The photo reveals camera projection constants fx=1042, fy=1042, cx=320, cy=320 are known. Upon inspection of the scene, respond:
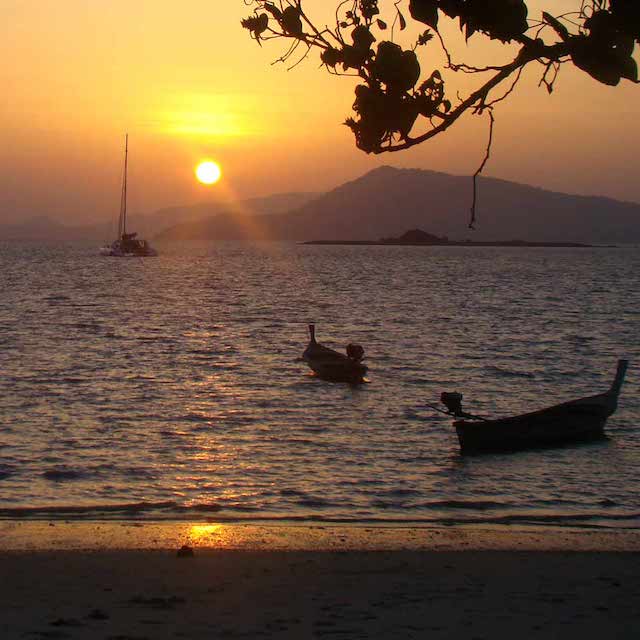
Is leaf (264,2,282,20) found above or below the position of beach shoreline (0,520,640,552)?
above

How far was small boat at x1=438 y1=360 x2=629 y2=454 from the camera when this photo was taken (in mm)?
22359

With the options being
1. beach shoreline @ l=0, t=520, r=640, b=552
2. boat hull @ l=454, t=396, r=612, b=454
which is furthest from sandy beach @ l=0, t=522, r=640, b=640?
boat hull @ l=454, t=396, r=612, b=454

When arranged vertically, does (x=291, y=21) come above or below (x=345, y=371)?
above

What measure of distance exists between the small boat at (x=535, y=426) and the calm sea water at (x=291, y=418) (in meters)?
0.42

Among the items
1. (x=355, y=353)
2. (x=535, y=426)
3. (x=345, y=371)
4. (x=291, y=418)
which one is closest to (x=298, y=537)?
(x=535, y=426)

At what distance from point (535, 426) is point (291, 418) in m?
7.20

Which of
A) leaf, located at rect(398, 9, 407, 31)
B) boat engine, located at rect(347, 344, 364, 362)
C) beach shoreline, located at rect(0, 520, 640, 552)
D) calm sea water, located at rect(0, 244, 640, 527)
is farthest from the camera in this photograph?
boat engine, located at rect(347, 344, 364, 362)

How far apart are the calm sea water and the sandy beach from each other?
2129 millimetres

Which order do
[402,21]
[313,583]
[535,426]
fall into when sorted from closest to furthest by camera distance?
[402,21] → [313,583] → [535,426]

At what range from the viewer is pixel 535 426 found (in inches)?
905

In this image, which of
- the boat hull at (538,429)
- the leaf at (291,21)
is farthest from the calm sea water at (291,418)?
the leaf at (291,21)

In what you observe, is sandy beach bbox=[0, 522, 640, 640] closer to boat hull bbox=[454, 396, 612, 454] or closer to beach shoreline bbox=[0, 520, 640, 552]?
beach shoreline bbox=[0, 520, 640, 552]

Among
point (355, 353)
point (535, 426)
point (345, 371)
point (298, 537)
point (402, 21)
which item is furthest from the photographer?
point (355, 353)

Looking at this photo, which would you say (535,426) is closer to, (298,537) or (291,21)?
(298,537)
